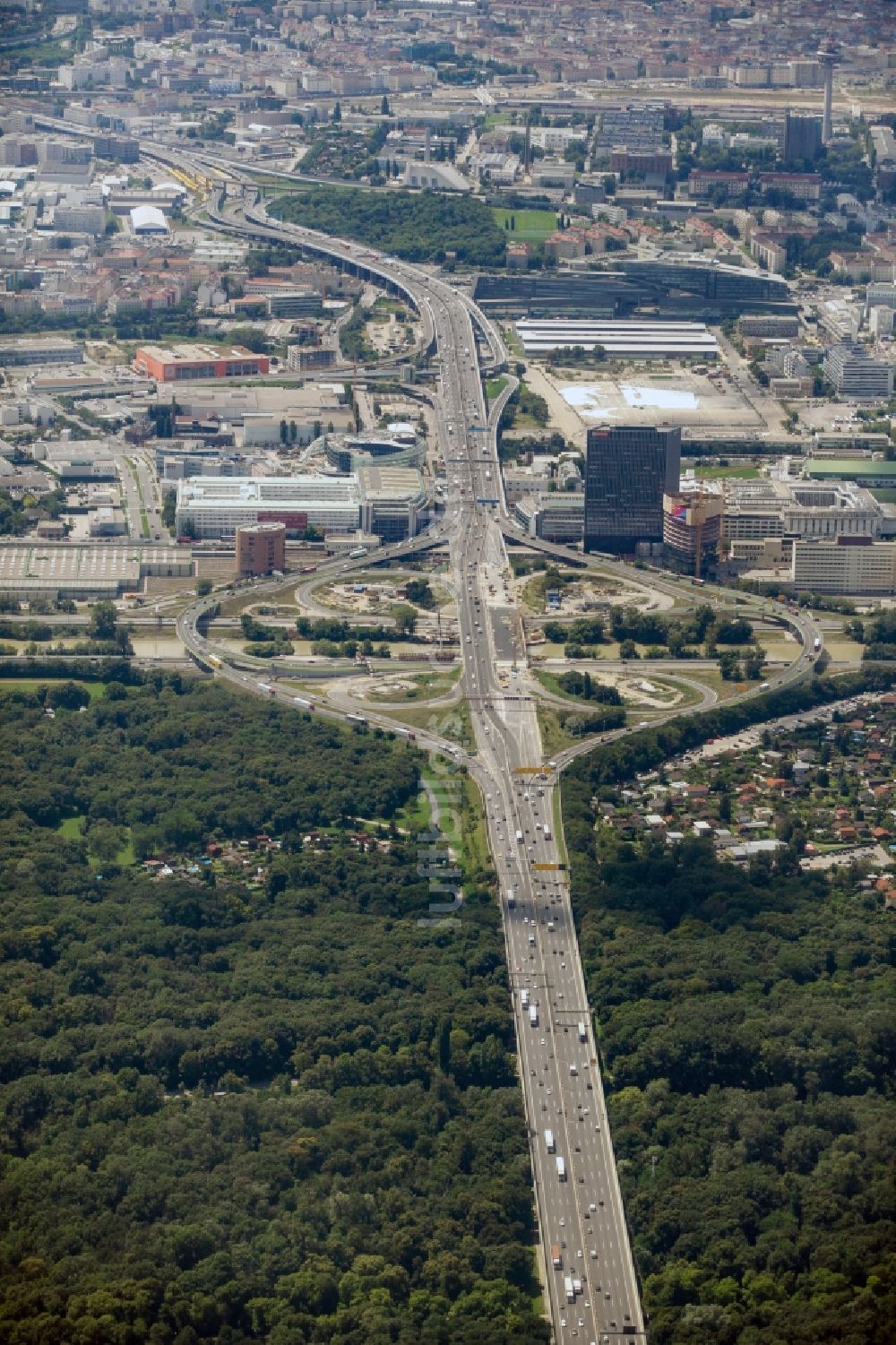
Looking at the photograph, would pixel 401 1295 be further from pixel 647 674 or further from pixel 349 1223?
pixel 647 674

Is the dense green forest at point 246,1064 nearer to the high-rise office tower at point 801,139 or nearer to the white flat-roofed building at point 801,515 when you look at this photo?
the white flat-roofed building at point 801,515

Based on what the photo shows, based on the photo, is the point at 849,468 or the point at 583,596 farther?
the point at 849,468

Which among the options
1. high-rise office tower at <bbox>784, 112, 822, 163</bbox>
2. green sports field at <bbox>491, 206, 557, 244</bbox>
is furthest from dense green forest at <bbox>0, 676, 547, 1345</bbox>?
high-rise office tower at <bbox>784, 112, 822, 163</bbox>

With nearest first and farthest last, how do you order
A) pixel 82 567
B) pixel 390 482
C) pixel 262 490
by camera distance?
pixel 82 567, pixel 262 490, pixel 390 482

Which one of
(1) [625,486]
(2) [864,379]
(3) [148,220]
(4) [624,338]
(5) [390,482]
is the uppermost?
(1) [625,486]

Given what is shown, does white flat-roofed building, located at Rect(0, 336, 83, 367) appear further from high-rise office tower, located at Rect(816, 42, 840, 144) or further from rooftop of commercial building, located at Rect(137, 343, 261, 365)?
high-rise office tower, located at Rect(816, 42, 840, 144)

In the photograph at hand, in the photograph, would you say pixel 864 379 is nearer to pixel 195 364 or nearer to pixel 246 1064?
pixel 195 364

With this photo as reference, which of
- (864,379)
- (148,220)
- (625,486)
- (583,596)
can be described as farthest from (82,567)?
(148,220)

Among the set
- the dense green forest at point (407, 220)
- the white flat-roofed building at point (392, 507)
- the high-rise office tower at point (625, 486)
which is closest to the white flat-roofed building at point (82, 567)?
the white flat-roofed building at point (392, 507)
